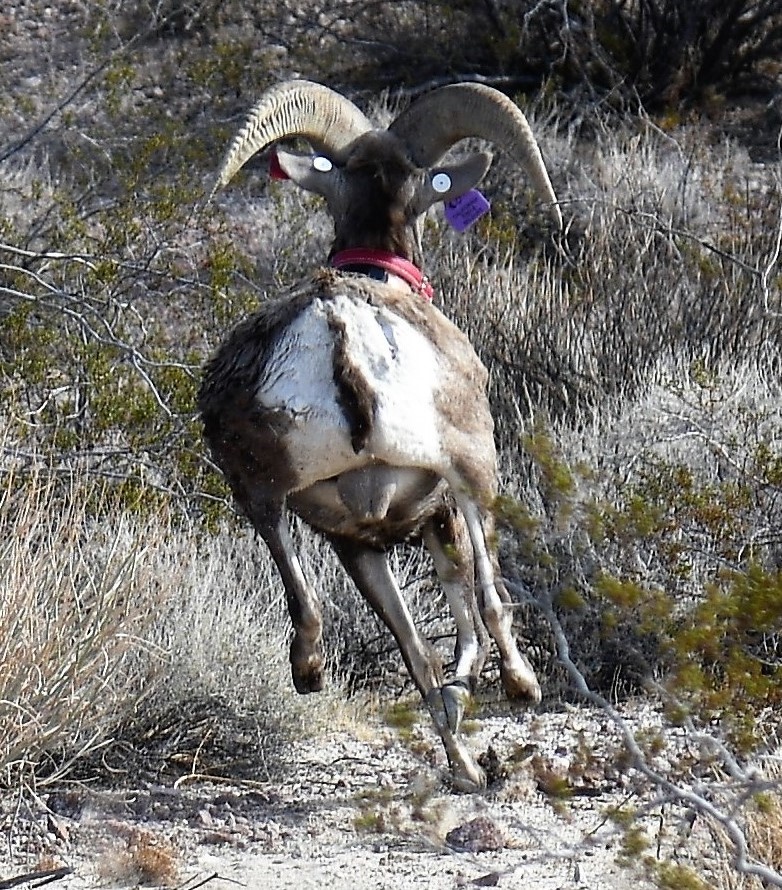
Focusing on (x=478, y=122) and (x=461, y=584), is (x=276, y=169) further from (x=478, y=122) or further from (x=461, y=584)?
(x=461, y=584)

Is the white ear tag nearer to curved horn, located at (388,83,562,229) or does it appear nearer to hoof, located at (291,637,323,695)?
curved horn, located at (388,83,562,229)

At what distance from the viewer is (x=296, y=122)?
6.97m

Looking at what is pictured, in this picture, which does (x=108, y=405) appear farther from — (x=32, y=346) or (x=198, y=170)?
(x=198, y=170)

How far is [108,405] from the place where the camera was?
8.90 meters

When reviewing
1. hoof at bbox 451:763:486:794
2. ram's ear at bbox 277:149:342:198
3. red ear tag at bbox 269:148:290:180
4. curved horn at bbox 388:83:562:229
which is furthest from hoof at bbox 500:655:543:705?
red ear tag at bbox 269:148:290:180

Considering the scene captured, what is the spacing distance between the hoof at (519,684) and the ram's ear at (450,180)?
2.03 meters

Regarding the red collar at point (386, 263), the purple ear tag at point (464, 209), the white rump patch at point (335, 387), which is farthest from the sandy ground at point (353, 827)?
the purple ear tag at point (464, 209)

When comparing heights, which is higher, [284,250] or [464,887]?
[464,887]

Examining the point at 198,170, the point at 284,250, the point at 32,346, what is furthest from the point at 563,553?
the point at 198,170

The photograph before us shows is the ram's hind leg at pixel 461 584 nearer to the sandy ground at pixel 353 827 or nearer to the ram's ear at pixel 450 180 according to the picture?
the sandy ground at pixel 353 827

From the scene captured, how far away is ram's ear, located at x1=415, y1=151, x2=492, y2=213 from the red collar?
38 centimetres

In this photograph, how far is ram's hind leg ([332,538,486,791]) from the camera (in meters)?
6.15

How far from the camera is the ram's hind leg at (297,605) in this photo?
19.6 feet

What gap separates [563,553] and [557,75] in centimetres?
1015
